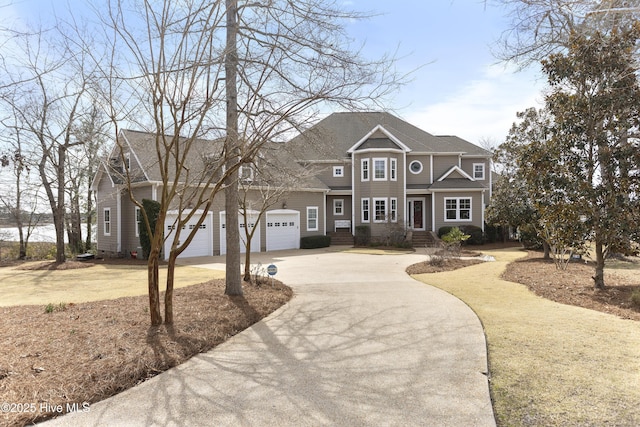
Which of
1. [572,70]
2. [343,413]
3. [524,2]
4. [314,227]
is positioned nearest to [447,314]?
[343,413]

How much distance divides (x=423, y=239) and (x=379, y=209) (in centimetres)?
335

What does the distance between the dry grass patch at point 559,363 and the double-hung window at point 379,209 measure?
16.9 m

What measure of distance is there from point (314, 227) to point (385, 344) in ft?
63.0

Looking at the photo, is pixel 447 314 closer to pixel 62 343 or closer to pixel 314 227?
pixel 62 343

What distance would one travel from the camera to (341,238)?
2578 cm

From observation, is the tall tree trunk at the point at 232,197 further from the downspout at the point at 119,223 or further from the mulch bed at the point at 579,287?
the downspout at the point at 119,223

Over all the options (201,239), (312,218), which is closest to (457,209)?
(312,218)

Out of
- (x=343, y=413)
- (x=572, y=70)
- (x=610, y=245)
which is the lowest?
(x=343, y=413)

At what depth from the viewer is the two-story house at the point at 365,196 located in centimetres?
2058

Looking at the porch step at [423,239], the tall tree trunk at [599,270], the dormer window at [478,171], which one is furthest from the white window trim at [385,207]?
the tall tree trunk at [599,270]

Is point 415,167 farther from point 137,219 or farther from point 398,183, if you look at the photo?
point 137,219

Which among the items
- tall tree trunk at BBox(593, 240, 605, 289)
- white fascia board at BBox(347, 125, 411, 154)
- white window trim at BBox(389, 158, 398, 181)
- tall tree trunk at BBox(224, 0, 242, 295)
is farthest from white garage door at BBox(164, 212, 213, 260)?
tall tree trunk at BBox(593, 240, 605, 289)

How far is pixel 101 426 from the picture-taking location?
11.2 feet

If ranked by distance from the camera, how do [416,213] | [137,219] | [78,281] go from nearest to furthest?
[78,281] < [137,219] < [416,213]
